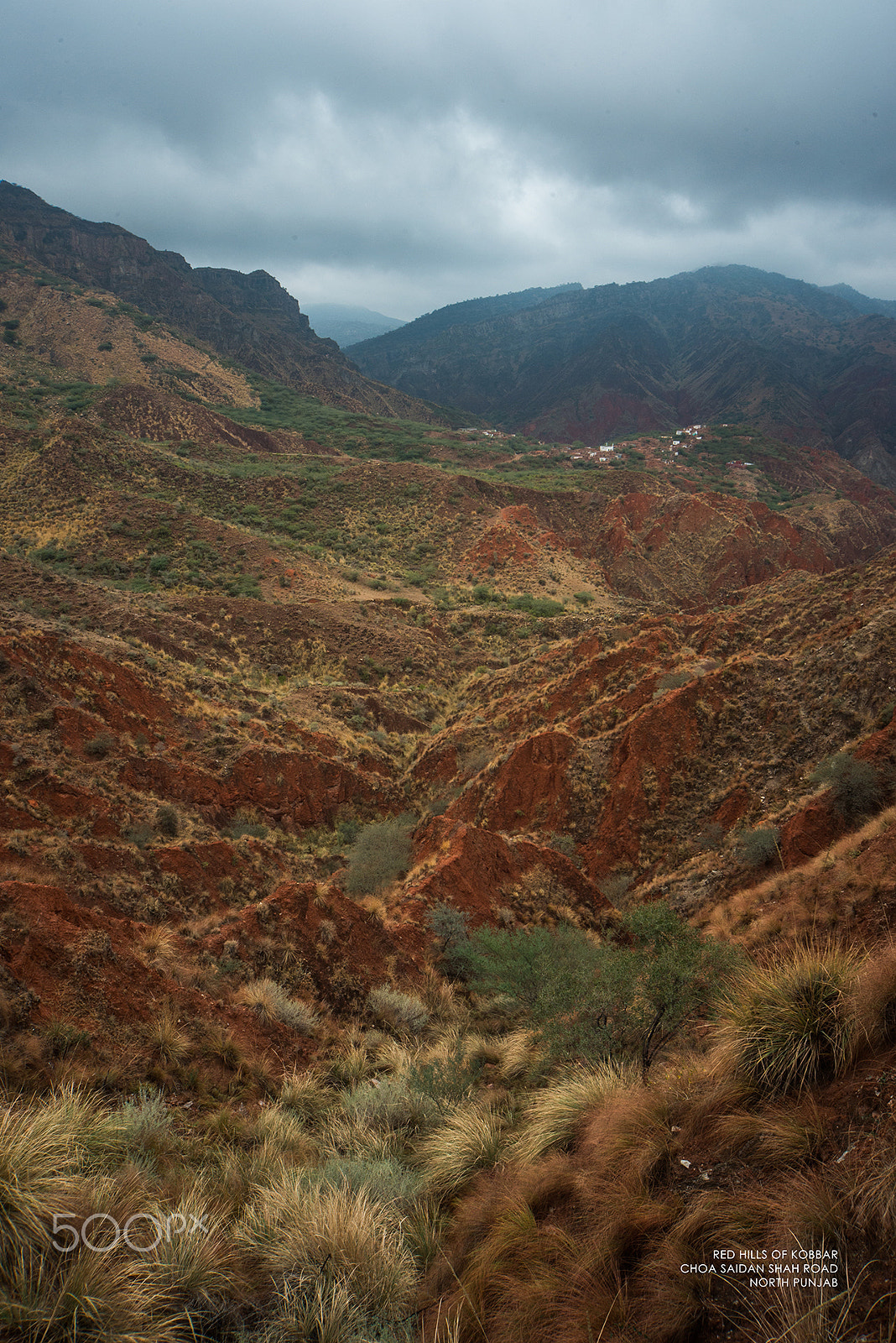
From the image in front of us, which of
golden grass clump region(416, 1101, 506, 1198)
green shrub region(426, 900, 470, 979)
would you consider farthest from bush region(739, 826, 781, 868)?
golden grass clump region(416, 1101, 506, 1198)

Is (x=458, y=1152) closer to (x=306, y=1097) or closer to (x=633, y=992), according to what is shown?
(x=306, y=1097)

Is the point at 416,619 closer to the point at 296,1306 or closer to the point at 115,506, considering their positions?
the point at 115,506

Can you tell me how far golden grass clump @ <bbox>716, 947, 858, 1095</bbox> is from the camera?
13.8 ft

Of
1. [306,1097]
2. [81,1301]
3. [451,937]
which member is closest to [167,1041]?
[306,1097]

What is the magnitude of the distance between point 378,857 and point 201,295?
138 metres

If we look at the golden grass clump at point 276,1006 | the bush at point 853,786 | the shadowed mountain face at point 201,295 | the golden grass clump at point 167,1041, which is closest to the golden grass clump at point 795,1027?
the golden grass clump at point 167,1041

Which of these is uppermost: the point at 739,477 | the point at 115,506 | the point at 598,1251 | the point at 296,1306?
the point at 739,477

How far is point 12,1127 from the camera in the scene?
13.5ft

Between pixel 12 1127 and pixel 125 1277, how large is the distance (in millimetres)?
1201

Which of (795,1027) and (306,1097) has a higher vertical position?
(795,1027)

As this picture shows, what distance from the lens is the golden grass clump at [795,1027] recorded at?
4191 millimetres

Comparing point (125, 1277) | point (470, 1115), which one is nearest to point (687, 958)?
point (470, 1115)

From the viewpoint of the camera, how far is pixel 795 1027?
4.38 metres

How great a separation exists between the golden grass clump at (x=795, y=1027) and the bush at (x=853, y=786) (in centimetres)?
775
